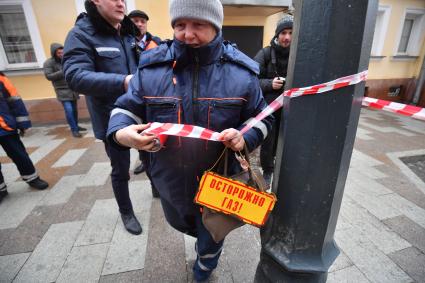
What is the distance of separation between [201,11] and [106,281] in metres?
2.05

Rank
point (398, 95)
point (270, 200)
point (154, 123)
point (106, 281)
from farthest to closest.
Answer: point (398, 95), point (106, 281), point (154, 123), point (270, 200)

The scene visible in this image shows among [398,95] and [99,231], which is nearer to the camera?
[99,231]

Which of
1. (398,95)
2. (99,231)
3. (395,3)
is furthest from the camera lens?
(398,95)

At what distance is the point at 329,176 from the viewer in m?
0.91

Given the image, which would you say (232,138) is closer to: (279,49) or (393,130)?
(279,49)

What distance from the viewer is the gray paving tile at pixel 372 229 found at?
88.5 inches

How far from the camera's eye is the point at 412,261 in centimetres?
208

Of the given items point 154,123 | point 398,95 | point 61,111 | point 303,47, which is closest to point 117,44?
point 154,123

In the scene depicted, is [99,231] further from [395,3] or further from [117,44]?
[395,3]

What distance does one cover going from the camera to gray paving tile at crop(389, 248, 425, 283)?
1949 mm

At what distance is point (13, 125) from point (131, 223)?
1.98m

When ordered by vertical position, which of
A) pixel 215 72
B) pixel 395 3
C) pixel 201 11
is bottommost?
pixel 215 72

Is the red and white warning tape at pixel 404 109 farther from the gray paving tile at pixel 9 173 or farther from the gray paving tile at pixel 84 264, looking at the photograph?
the gray paving tile at pixel 9 173

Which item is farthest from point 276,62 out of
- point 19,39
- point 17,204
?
point 19,39
